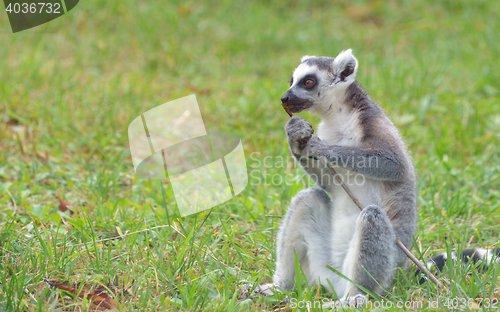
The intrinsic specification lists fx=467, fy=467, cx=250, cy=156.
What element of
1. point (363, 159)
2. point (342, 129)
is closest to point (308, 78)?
point (342, 129)

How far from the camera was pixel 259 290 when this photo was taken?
261cm

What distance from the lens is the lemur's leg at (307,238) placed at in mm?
2691

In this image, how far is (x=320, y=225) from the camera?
9.01 ft

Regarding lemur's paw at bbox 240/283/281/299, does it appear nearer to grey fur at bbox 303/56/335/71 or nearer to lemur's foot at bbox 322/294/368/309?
lemur's foot at bbox 322/294/368/309

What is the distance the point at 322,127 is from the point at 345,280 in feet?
3.04

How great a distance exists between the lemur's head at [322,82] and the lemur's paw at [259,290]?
3.36 ft

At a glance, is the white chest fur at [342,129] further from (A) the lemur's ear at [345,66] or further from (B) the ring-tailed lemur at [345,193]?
(A) the lemur's ear at [345,66]

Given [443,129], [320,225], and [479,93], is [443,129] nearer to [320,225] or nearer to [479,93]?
[479,93]

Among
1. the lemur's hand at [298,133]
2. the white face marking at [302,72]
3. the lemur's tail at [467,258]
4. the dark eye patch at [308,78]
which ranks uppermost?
the white face marking at [302,72]

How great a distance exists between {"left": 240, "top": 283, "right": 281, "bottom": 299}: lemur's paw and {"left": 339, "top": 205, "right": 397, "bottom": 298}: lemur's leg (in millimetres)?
416

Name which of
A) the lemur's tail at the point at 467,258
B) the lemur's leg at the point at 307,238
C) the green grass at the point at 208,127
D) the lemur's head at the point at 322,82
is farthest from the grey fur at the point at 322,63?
the lemur's tail at the point at 467,258

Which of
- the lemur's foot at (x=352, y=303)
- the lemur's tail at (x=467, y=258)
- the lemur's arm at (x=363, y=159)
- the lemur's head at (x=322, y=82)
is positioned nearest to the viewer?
the lemur's foot at (x=352, y=303)

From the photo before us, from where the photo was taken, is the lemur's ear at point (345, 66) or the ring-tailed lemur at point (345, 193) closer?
the ring-tailed lemur at point (345, 193)

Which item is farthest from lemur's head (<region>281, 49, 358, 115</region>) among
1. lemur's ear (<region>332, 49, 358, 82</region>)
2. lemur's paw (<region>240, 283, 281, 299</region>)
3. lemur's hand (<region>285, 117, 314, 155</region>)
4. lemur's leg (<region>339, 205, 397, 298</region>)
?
lemur's paw (<region>240, 283, 281, 299</region>)
